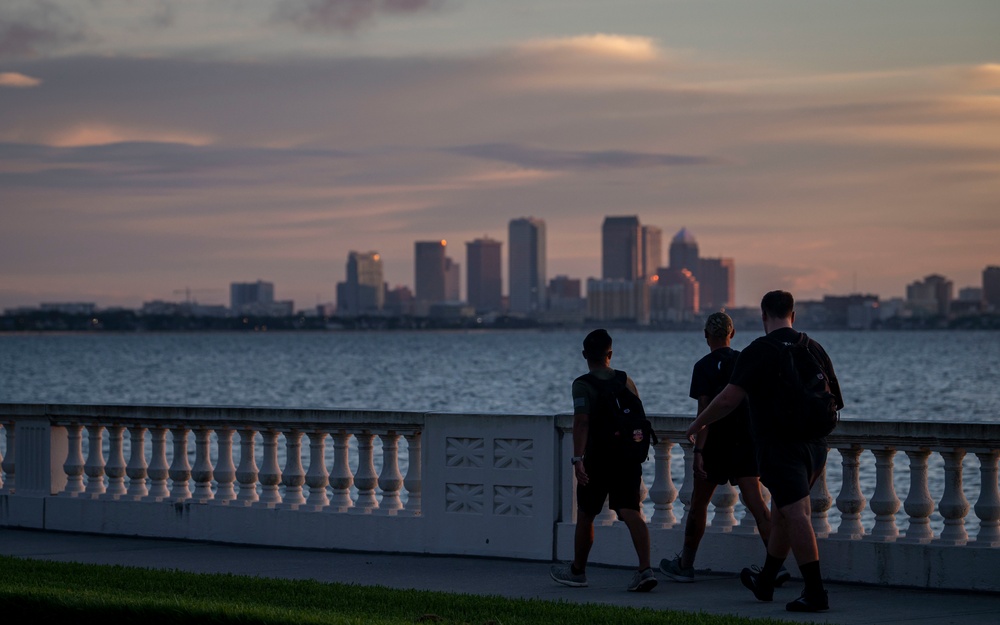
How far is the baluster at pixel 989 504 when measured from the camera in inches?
371

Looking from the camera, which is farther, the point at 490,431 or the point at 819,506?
the point at 490,431

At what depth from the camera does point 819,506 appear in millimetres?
9992

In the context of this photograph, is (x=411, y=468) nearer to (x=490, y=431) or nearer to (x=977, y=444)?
(x=490, y=431)

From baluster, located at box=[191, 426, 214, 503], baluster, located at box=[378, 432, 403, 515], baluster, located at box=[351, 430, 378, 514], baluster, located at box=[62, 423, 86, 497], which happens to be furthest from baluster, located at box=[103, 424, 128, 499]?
baluster, located at box=[378, 432, 403, 515]

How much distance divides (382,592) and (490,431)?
209 cm

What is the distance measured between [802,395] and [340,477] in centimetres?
452

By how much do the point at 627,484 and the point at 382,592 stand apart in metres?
1.76

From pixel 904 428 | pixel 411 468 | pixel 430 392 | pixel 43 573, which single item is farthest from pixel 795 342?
pixel 430 392

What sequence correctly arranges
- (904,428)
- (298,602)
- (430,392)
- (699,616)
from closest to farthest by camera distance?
(699,616), (298,602), (904,428), (430,392)

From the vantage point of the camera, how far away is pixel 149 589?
9352 millimetres

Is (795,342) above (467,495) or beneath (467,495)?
above

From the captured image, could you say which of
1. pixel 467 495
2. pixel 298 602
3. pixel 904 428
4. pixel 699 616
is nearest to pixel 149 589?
pixel 298 602

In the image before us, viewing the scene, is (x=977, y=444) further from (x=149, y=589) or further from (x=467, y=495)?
(x=149, y=589)

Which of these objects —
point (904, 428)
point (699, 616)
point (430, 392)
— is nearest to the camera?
point (699, 616)
